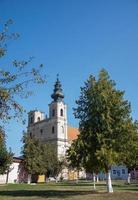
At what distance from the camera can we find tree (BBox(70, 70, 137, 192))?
29.1 meters

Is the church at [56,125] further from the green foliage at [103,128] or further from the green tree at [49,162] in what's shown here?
the green foliage at [103,128]

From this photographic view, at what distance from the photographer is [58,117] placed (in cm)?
11288

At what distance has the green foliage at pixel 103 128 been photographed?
29.2 meters

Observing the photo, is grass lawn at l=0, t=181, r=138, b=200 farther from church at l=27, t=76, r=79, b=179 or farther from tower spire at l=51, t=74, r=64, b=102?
tower spire at l=51, t=74, r=64, b=102

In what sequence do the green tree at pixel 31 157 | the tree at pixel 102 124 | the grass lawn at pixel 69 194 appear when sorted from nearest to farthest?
the grass lawn at pixel 69 194 → the tree at pixel 102 124 → the green tree at pixel 31 157

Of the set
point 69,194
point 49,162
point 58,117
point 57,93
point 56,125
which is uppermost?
point 57,93

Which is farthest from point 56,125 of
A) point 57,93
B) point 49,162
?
point 49,162

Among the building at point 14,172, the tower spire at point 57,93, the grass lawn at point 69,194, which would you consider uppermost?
the tower spire at point 57,93

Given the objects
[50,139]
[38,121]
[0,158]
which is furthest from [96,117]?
[38,121]

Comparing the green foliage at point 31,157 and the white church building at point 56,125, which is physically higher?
the white church building at point 56,125

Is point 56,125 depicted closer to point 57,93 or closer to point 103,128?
point 57,93

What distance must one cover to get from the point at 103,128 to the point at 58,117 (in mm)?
83358


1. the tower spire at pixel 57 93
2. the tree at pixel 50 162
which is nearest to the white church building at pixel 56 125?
the tower spire at pixel 57 93

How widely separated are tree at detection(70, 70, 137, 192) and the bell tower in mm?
78385
